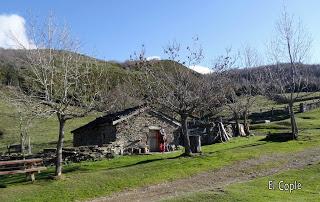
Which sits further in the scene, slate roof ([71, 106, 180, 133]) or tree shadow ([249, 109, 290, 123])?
tree shadow ([249, 109, 290, 123])

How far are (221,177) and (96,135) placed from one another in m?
21.7

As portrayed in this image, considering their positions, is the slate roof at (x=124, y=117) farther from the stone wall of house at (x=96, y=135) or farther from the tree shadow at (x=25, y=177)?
the tree shadow at (x=25, y=177)

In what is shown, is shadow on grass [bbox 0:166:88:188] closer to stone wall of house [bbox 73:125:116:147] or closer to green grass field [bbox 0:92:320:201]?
green grass field [bbox 0:92:320:201]

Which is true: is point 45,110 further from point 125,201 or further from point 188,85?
point 188,85

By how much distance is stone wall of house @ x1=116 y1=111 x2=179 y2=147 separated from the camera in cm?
4031

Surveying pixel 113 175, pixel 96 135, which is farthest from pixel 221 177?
pixel 96 135

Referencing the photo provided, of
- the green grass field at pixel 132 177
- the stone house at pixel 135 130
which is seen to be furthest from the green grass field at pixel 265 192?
the stone house at pixel 135 130

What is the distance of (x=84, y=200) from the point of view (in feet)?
67.3

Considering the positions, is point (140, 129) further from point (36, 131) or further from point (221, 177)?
point (36, 131)

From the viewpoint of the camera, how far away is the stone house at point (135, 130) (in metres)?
40.2

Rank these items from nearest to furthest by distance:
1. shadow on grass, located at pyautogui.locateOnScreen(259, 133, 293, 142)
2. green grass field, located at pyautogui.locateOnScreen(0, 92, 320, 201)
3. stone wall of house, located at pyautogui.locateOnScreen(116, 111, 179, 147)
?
green grass field, located at pyautogui.locateOnScreen(0, 92, 320, 201) < shadow on grass, located at pyautogui.locateOnScreen(259, 133, 293, 142) < stone wall of house, located at pyautogui.locateOnScreen(116, 111, 179, 147)

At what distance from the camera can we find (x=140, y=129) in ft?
137

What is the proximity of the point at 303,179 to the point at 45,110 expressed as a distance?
14.5 meters

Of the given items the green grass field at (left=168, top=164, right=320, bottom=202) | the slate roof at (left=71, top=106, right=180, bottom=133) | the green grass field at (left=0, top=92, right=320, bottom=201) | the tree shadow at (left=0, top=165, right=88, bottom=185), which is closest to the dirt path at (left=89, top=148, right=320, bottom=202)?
the green grass field at (left=0, top=92, right=320, bottom=201)
